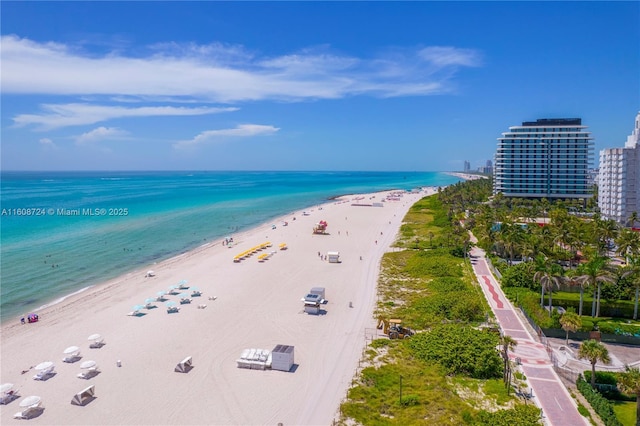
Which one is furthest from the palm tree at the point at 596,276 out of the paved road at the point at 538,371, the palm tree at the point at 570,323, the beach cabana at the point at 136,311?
the beach cabana at the point at 136,311

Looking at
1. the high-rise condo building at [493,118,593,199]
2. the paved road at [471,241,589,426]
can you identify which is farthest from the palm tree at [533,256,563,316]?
the high-rise condo building at [493,118,593,199]

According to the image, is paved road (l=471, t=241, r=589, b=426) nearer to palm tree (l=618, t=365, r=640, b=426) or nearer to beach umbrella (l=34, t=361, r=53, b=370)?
palm tree (l=618, t=365, r=640, b=426)

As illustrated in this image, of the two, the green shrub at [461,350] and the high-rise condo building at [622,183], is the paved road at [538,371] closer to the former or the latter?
the green shrub at [461,350]

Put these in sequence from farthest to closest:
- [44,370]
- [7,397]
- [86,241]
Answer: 1. [86,241]
2. [44,370]
3. [7,397]

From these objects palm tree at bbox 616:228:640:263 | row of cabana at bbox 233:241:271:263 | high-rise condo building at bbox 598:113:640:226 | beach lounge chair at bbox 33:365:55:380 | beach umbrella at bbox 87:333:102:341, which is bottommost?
beach lounge chair at bbox 33:365:55:380

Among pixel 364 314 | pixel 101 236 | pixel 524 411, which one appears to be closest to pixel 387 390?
pixel 524 411

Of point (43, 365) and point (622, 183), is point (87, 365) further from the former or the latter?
point (622, 183)

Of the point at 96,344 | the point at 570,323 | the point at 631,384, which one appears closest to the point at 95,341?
the point at 96,344
